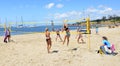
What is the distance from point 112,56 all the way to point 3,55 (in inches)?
179

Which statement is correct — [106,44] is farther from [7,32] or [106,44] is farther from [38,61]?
[7,32]

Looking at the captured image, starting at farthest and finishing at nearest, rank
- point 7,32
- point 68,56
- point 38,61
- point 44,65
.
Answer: point 7,32 → point 68,56 → point 38,61 → point 44,65

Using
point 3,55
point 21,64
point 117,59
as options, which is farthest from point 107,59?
point 3,55

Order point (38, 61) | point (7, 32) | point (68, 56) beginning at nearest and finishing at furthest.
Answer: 1. point (38, 61)
2. point (68, 56)
3. point (7, 32)

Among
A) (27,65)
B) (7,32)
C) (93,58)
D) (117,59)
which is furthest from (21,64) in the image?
(7,32)

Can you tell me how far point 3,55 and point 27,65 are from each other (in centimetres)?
252

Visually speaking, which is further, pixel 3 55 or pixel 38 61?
pixel 3 55

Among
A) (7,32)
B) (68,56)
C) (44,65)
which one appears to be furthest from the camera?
(7,32)

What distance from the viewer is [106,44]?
1114cm

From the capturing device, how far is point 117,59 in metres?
9.82

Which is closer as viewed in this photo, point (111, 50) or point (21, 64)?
point (21, 64)

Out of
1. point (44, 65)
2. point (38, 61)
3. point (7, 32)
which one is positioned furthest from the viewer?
point (7, 32)

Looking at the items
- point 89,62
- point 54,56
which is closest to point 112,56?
point 89,62

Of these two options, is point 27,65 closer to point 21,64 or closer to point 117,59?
point 21,64
